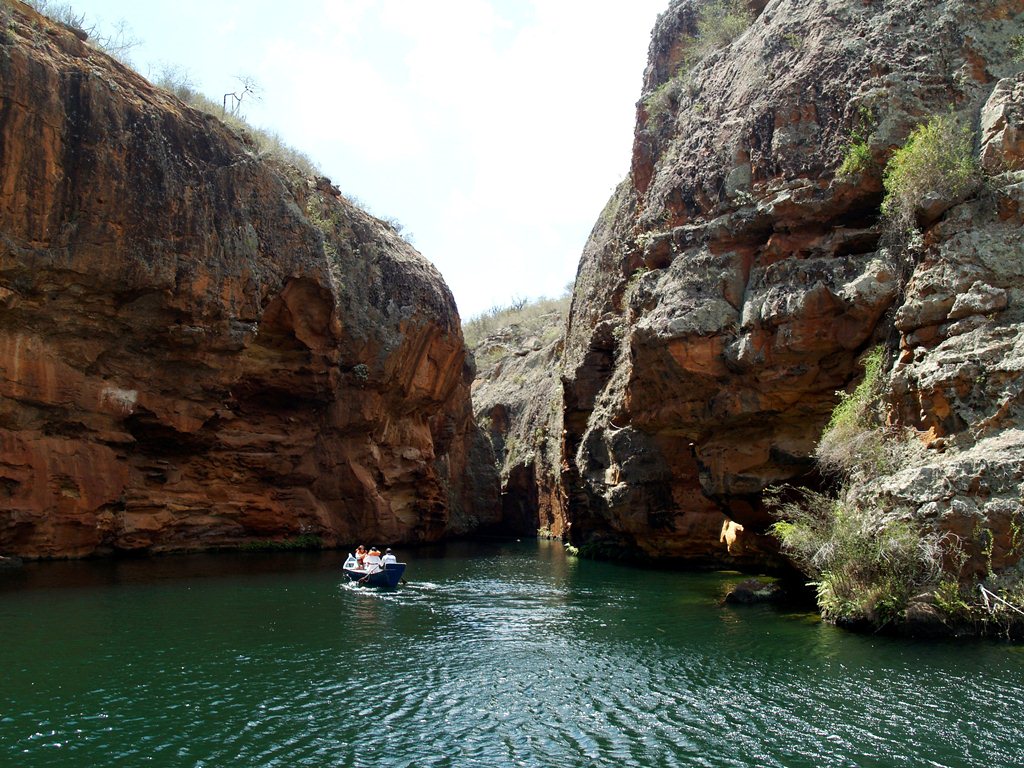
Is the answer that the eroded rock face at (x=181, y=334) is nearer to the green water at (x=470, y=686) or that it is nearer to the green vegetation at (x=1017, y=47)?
the green water at (x=470, y=686)

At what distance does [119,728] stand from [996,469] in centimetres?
1527

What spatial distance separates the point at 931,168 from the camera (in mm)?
18734

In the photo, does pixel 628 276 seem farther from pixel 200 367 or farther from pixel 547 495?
pixel 547 495

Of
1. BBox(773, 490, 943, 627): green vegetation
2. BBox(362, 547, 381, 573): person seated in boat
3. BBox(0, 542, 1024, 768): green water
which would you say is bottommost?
BBox(0, 542, 1024, 768): green water

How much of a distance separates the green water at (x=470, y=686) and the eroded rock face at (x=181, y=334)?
724 cm

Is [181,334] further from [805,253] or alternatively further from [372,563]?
[805,253]

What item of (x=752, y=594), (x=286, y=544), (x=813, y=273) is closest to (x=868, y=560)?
(x=752, y=594)

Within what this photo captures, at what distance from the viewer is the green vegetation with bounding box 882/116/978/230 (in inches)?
726

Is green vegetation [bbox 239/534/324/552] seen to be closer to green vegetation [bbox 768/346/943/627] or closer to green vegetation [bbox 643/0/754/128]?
green vegetation [bbox 768/346/943/627]

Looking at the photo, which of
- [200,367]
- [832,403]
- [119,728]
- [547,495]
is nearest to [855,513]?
[832,403]

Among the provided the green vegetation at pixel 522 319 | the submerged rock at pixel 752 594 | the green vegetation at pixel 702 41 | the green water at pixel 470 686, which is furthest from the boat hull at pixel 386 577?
the green vegetation at pixel 522 319

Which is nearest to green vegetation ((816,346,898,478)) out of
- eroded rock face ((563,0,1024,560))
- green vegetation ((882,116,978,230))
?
eroded rock face ((563,0,1024,560))

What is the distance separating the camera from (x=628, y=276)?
3219cm

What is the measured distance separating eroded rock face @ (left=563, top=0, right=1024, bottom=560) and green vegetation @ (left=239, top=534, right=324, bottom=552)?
52.0 feet
